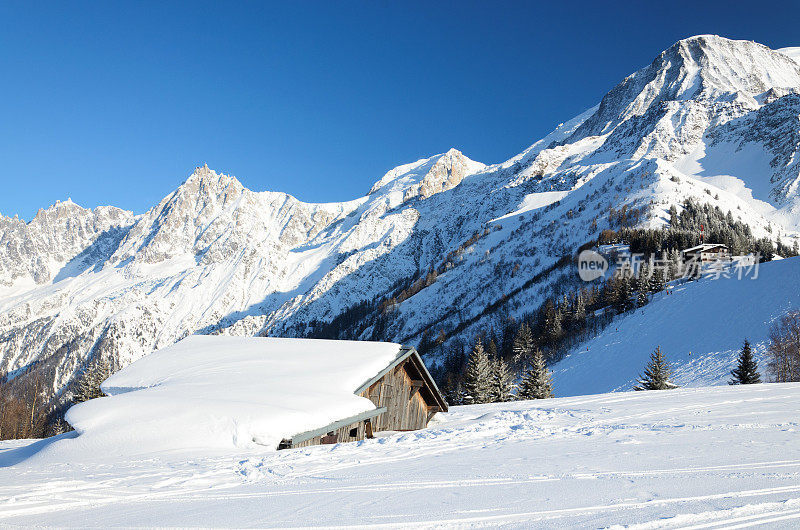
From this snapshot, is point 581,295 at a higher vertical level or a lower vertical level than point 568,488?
higher

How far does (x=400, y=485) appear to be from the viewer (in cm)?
591

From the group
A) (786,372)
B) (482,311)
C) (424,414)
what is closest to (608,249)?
(482,311)

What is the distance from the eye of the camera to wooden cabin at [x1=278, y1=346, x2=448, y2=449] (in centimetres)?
1326

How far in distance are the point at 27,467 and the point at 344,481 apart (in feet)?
18.7

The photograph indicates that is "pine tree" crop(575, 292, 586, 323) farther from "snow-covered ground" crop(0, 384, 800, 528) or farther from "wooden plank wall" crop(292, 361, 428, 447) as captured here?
"snow-covered ground" crop(0, 384, 800, 528)

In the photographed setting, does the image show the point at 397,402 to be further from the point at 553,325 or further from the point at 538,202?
the point at 538,202

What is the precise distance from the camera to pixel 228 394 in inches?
423

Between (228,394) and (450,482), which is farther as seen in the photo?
(228,394)

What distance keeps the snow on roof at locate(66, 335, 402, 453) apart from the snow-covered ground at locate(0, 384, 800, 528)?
2.06 ft

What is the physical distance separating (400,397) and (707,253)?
83687 mm

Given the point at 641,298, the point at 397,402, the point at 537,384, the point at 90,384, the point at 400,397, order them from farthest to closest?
1. the point at 641,298
2. the point at 90,384
3. the point at 537,384
4. the point at 400,397
5. the point at 397,402

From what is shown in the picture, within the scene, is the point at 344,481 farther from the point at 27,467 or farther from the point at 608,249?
the point at 608,249

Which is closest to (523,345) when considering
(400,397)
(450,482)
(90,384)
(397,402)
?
(90,384)

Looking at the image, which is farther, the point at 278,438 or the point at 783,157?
the point at 783,157
